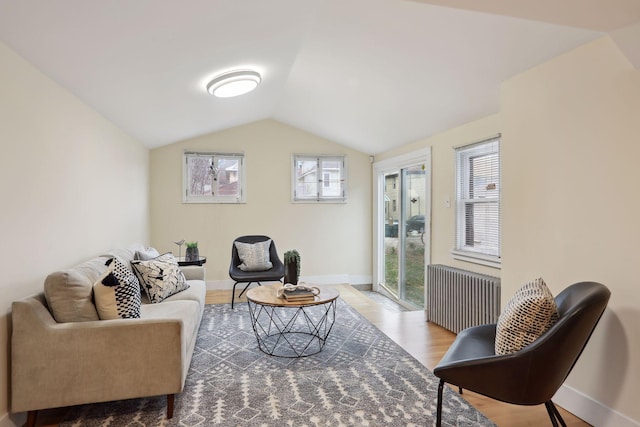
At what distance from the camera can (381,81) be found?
11.8 feet

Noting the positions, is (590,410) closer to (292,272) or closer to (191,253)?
(292,272)

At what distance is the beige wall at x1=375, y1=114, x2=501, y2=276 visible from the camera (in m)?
3.82

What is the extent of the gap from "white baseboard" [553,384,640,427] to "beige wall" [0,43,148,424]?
3073 millimetres

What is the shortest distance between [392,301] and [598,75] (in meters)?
4.15

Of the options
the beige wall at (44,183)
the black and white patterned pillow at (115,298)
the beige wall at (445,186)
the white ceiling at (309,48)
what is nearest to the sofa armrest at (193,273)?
the beige wall at (44,183)

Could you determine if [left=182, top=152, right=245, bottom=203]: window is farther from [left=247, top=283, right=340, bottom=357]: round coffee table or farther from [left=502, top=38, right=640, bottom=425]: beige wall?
[left=502, top=38, right=640, bottom=425]: beige wall

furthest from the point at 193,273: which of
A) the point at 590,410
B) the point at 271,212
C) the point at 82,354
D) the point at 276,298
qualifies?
the point at 590,410

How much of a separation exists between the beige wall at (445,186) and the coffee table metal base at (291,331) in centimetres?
143

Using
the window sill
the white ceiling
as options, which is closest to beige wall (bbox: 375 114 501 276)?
the window sill

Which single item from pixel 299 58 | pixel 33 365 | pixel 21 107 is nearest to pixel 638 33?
pixel 299 58

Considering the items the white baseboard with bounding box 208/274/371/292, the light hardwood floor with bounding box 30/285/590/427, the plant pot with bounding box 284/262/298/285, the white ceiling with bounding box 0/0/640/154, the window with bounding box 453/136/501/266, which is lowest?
the light hardwood floor with bounding box 30/285/590/427

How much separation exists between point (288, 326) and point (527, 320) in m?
2.52

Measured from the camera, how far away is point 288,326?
388 centimetres

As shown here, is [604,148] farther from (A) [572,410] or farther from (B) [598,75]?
(A) [572,410]
